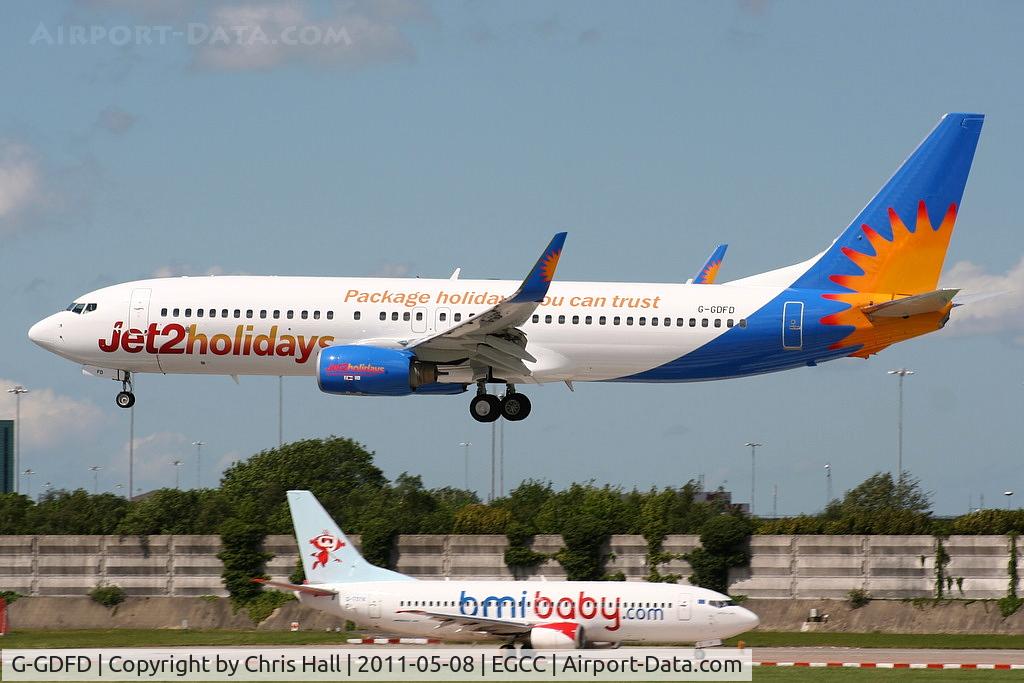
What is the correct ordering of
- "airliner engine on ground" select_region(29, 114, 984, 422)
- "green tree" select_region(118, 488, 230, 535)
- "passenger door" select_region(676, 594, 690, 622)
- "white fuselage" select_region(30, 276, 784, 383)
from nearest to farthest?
"passenger door" select_region(676, 594, 690, 622)
"airliner engine on ground" select_region(29, 114, 984, 422)
"white fuselage" select_region(30, 276, 784, 383)
"green tree" select_region(118, 488, 230, 535)

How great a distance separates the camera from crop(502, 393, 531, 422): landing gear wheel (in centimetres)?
6169

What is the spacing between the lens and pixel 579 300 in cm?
6047

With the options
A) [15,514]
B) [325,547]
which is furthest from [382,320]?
[15,514]

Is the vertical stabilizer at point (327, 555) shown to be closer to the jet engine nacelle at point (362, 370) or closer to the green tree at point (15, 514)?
the jet engine nacelle at point (362, 370)

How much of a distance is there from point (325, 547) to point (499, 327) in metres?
11.0

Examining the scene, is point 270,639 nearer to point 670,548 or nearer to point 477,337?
point 477,337

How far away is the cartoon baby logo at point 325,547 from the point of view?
6109 cm

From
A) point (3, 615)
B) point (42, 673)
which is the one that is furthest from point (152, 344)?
point (3, 615)

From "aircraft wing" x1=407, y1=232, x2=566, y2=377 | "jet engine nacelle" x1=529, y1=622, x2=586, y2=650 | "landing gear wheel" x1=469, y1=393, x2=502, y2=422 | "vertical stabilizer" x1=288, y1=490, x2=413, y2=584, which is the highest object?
"aircraft wing" x1=407, y1=232, x2=566, y2=377

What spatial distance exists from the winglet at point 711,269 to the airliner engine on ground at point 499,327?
609 cm

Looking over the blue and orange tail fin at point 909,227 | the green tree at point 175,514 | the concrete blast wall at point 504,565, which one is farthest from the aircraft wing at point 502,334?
the green tree at point 175,514

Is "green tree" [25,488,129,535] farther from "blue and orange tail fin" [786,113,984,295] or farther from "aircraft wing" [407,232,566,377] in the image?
"blue and orange tail fin" [786,113,984,295]

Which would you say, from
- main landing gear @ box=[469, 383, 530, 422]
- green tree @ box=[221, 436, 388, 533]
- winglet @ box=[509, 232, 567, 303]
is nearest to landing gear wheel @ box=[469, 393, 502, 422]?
main landing gear @ box=[469, 383, 530, 422]

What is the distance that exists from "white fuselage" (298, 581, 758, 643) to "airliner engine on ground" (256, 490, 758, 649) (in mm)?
35
